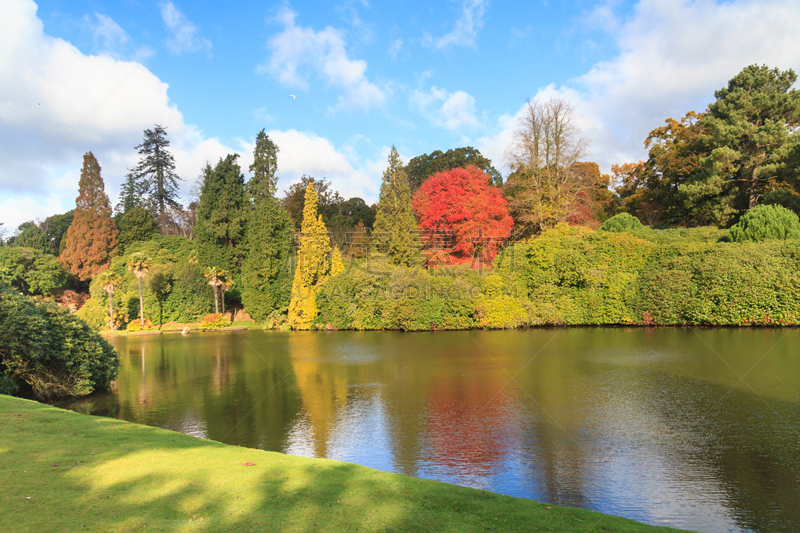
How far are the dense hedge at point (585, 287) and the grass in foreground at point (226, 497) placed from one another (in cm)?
2079

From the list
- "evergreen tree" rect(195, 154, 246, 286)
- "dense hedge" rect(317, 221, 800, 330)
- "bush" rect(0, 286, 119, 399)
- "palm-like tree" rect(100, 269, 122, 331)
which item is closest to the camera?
"bush" rect(0, 286, 119, 399)

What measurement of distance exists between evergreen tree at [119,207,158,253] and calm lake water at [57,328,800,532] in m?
22.5

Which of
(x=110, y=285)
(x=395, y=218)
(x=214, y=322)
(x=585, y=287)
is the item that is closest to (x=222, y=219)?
(x=214, y=322)

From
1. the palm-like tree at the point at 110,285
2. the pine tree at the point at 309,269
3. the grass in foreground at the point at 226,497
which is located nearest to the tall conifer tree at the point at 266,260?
the pine tree at the point at 309,269

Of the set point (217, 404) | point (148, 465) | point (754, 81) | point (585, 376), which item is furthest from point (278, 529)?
point (754, 81)

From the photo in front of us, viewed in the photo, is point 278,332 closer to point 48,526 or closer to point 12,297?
point 12,297

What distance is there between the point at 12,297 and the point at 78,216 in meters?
30.1

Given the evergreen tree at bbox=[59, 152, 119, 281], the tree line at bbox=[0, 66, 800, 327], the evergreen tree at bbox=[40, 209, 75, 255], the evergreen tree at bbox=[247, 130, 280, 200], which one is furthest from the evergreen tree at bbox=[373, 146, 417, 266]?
the evergreen tree at bbox=[40, 209, 75, 255]

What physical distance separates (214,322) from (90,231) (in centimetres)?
1511

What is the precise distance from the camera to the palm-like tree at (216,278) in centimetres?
3241

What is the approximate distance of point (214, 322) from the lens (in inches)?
1244

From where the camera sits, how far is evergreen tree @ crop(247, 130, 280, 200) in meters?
36.9

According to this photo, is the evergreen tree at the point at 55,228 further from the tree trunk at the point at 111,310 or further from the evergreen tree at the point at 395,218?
the evergreen tree at the point at 395,218

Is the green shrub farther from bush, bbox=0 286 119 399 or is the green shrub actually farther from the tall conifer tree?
bush, bbox=0 286 119 399
